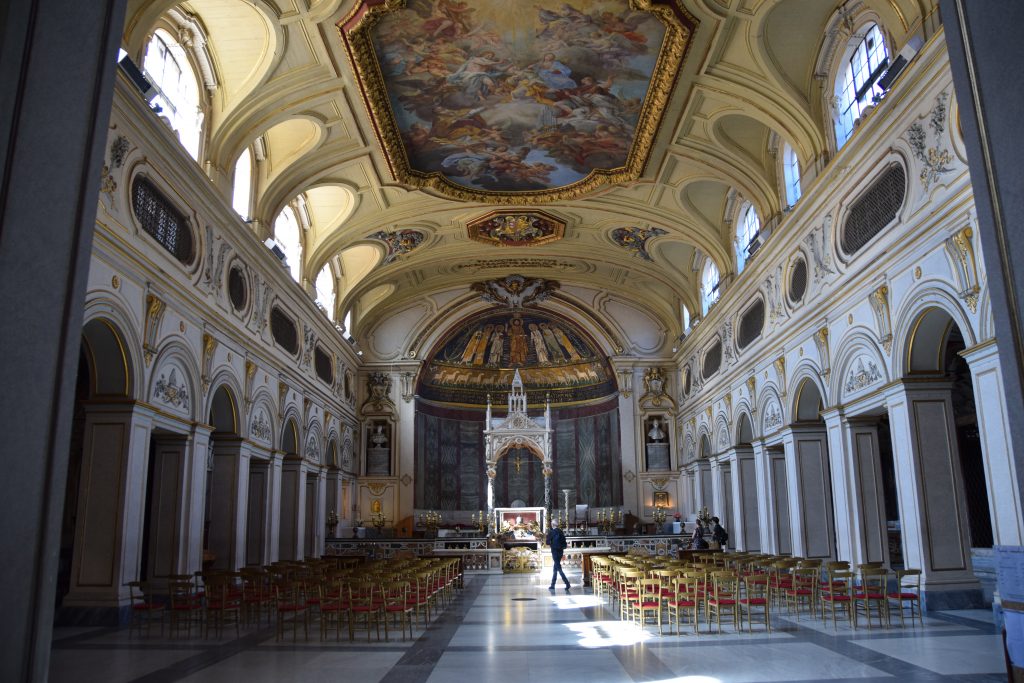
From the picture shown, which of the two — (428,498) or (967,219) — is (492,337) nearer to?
(428,498)

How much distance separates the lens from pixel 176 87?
14.9 metres

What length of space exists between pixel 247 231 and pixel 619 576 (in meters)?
10.7

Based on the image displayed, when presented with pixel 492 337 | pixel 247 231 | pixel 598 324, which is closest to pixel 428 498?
pixel 492 337

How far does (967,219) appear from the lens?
11055mm

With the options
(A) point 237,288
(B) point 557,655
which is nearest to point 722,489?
(A) point 237,288

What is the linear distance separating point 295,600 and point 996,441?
10.1 meters

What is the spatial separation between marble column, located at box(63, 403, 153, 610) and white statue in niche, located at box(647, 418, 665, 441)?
2180 cm

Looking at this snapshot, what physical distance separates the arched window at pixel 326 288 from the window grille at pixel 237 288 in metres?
7.37

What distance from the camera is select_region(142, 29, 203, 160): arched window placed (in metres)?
14.2

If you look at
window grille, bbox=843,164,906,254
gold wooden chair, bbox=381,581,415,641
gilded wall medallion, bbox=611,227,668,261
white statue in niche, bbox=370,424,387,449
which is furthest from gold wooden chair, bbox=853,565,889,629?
white statue in niche, bbox=370,424,387,449

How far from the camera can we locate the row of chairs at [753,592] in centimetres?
1131

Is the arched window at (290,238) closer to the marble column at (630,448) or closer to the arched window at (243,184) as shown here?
the arched window at (243,184)

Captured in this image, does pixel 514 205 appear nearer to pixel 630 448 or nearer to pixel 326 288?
pixel 326 288

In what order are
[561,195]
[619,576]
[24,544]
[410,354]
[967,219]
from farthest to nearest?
1. [410,354]
2. [561,195]
3. [619,576]
4. [967,219]
5. [24,544]
